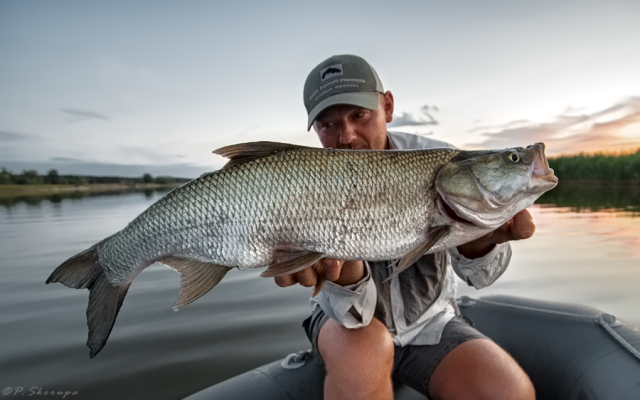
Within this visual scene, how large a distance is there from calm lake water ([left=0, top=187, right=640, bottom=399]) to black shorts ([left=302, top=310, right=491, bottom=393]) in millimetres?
1454

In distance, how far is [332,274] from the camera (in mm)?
2096

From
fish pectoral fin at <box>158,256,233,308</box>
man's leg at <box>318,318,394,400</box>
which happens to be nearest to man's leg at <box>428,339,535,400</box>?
man's leg at <box>318,318,394,400</box>

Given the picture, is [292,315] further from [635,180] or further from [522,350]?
[635,180]

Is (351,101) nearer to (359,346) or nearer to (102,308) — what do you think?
(359,346)

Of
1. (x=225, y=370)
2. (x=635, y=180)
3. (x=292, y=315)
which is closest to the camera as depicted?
(x=225, y=370)

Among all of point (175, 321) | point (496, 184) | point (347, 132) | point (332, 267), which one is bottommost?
point (175, 321)

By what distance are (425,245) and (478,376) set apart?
3.10 feet

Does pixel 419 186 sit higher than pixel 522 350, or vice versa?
pixel 419 186

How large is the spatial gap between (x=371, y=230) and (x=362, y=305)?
2.30 ft

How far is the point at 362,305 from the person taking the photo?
2.31 meters

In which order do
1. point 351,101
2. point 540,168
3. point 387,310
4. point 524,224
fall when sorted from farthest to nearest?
point 351,101
point 387,310
point 524,224
point 540,168

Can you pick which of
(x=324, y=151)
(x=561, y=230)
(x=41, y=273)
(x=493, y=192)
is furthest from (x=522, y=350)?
(x=561, y=230)

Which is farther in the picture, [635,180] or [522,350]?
[635,180]

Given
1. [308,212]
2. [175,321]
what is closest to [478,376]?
[308,212]
